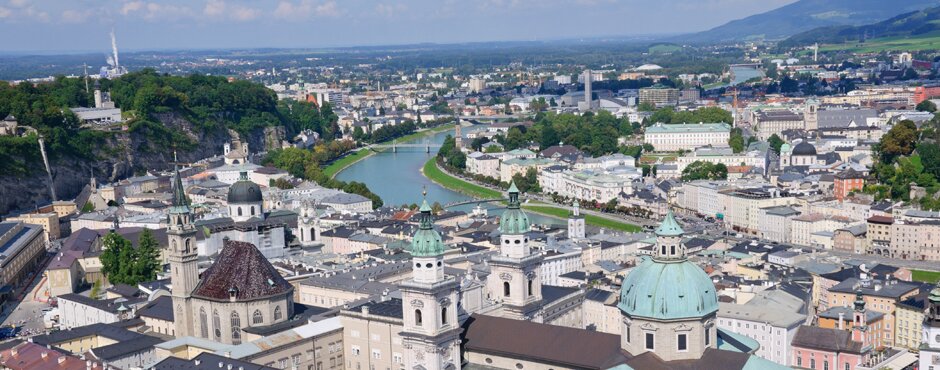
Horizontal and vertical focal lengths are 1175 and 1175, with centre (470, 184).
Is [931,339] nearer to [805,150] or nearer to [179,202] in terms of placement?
[179,202]

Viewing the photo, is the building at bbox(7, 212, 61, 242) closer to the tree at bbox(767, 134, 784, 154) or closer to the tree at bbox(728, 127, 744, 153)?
the tree at bbox(728, 127, 744, 153)

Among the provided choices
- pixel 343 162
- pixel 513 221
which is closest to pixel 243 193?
pixel 513 221

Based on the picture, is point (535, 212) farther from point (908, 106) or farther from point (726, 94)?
point (726, 94)

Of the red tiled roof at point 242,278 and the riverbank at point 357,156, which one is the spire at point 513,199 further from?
the riverbank at point 357,156

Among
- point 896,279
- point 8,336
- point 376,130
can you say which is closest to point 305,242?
point 8,336

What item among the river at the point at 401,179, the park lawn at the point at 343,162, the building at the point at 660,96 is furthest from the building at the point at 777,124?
the building at the point at 660,96

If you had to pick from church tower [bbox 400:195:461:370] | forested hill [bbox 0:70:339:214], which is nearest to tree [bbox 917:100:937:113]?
forested hill [bbox 0:70:339:214]
